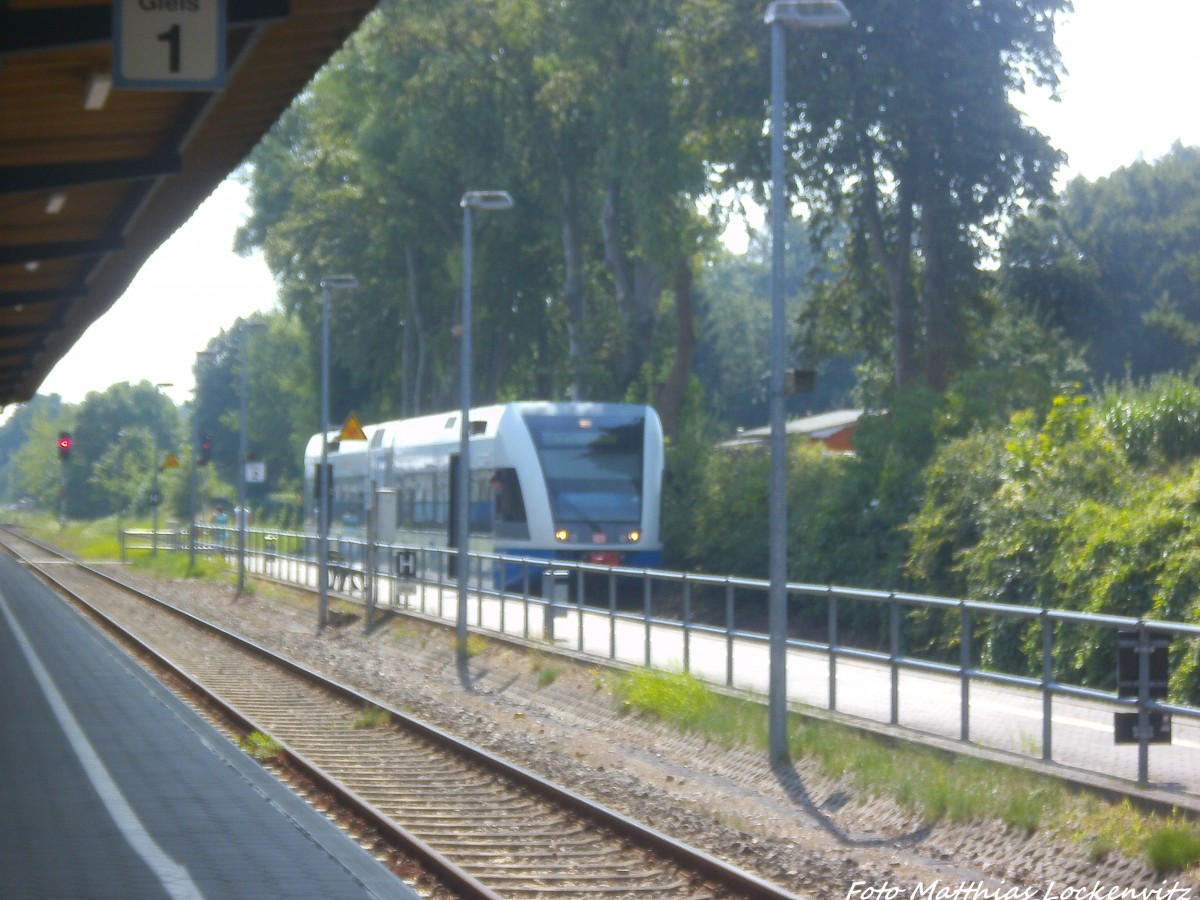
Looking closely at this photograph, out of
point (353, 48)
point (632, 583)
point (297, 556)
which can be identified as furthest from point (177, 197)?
point (353, 48)

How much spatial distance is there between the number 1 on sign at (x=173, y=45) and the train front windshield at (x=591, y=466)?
64.5 ft

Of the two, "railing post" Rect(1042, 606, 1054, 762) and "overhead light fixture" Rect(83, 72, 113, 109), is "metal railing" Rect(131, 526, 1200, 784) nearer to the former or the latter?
"railing post" Rect(1042, 606, 1054, 762)

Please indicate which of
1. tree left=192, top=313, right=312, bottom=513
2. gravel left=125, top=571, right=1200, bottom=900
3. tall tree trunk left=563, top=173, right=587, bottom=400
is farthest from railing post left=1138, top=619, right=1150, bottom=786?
tall tree trunk left=563, top=173, right=587, bottom=400

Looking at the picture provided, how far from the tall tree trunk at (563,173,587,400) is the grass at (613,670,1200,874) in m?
27.3

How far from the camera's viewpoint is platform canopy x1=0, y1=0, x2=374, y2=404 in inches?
389

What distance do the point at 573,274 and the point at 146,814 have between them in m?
33.7

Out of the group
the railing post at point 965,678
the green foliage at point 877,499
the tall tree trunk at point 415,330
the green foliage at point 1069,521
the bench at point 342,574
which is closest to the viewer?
the railing post at point 965,678

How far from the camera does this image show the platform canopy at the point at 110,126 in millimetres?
9875

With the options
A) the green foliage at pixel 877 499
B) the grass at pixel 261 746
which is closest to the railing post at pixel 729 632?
the grass at pixel 261 746

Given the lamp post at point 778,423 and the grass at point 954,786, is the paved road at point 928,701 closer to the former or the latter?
→ the grass at point 954,786

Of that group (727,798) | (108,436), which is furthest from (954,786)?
(108,436)

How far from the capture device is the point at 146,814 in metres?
10.4

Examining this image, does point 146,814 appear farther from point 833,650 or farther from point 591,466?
point 591,466

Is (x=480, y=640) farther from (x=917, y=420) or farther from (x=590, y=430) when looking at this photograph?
(x=917, y=420)
